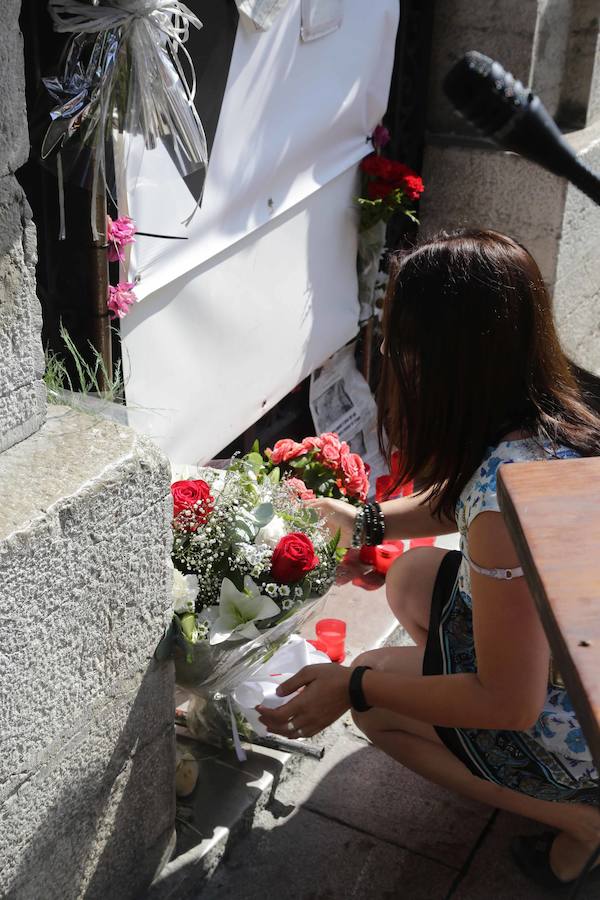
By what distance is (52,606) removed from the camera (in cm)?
177

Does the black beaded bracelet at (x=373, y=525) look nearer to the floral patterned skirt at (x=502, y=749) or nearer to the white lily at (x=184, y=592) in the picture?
the floral patterned skirt at (x=502, y=749)

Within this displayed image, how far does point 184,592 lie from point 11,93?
→ 1.07m

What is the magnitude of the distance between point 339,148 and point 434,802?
7.07ft

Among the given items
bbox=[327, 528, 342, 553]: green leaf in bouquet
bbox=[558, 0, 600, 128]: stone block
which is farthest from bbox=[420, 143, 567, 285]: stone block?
bbox=[327, 528, 342, 553]: green leaf in bouquet

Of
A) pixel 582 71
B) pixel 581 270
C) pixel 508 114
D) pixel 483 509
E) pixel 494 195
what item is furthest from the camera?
pixel 581 270

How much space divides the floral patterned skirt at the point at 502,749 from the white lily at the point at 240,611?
16.0 inches

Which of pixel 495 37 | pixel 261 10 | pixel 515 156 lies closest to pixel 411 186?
pixel 515 156

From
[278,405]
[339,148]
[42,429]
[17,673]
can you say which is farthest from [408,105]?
[17,673]

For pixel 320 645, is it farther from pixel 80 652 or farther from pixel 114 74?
pixel 114 74

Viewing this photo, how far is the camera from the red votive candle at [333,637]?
302 centimetres

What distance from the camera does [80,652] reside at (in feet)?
6.21

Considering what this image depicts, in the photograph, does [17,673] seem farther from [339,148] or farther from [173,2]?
[339,148]

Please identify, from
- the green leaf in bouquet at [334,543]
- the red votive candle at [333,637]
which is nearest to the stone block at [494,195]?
the red votive candle at [333,637]

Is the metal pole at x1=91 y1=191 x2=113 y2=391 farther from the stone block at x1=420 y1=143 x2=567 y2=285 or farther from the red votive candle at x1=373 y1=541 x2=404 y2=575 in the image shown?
the stone block at x1=420 y1=143 x2=567 y2=285
